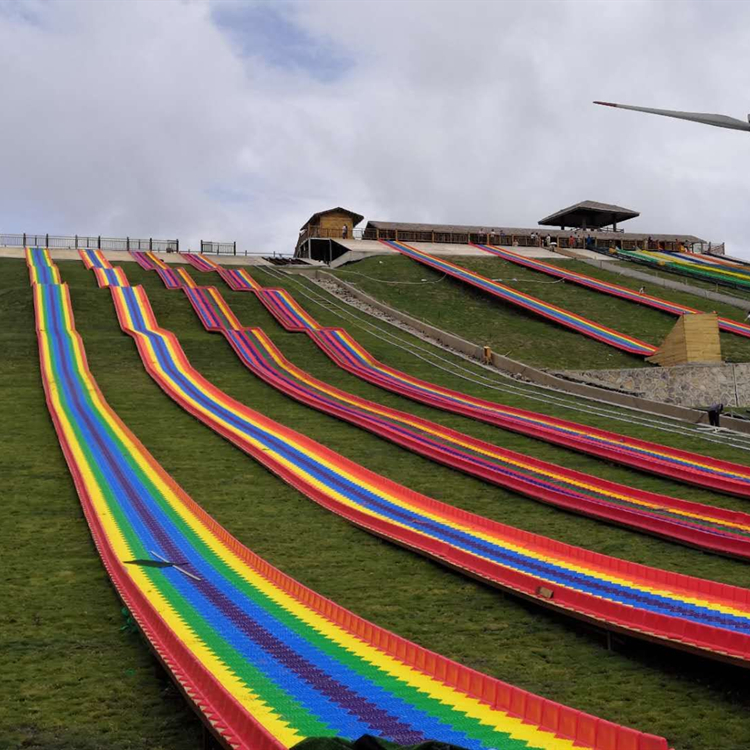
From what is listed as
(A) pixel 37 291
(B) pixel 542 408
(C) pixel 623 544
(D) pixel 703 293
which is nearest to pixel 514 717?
(C) pixel 623 544

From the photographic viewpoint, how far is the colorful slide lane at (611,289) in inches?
1358

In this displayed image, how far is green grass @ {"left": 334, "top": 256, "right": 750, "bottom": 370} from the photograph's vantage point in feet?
99.9

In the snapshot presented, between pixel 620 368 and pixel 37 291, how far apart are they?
2316 cm

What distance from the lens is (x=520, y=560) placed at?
1090cm

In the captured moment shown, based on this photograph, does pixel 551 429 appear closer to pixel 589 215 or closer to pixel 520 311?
pixel 520 311

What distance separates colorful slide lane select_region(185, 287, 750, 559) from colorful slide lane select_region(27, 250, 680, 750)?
5556 mm

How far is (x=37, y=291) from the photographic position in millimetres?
36094

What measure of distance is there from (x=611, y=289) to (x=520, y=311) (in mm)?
6515

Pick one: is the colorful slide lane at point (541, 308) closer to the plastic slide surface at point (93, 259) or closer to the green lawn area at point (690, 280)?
the green lawn area at point (690, 280)

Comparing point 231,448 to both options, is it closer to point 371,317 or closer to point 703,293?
point 371,317

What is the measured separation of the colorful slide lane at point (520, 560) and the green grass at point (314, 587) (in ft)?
0.83

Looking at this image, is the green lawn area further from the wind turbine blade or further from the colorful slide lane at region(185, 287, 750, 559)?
the wind turbine blade

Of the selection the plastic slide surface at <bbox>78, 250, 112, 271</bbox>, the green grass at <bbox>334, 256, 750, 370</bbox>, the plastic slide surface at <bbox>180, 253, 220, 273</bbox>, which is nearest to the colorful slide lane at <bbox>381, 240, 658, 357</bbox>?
the green grass at <bbox>334, 256, 750, 370</bbox>

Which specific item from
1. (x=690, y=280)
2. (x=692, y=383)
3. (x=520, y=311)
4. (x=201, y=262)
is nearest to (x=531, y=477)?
(x=692, y=383)
